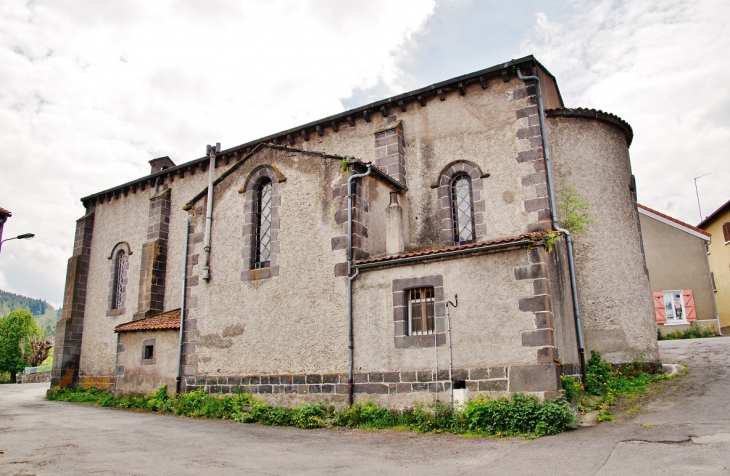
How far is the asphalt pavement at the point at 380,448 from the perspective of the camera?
22.3 feet

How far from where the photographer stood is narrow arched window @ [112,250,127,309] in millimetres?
20073

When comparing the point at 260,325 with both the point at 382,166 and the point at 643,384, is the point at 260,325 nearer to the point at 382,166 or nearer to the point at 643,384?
the point at 382,166

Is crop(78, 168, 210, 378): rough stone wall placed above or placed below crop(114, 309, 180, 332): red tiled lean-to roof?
above

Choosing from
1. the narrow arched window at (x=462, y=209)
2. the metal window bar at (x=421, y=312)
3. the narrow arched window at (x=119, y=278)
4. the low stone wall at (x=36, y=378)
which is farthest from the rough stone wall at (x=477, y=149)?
the low stone wall at (x=36, y=378)

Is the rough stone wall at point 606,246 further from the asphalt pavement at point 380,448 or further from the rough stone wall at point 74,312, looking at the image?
the rough stone wall at point 74,312

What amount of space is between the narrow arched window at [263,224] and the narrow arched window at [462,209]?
15.3 feet

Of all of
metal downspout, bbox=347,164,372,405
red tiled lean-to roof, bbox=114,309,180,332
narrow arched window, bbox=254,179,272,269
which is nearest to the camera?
metal downspout, bbox=347,164,372,405

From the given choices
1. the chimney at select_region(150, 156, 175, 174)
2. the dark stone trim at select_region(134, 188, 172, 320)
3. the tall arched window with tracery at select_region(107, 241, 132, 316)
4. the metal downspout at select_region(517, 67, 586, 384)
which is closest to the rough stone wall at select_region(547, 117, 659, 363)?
the metal downspout at select_region(517, 67, 586, 384)

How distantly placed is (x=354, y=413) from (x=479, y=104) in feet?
25.9

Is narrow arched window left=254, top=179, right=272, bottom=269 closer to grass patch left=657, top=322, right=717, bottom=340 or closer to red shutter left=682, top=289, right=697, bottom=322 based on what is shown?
grass patch left=657, top=322, right=717, bottom=340

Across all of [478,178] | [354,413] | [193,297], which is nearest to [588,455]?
[354,413]

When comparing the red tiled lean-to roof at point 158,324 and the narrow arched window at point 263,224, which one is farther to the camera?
the red tiled lean-to roof at point 158,324

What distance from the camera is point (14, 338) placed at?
134 feet

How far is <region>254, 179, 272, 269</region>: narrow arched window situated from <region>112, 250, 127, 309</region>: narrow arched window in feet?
29.7
